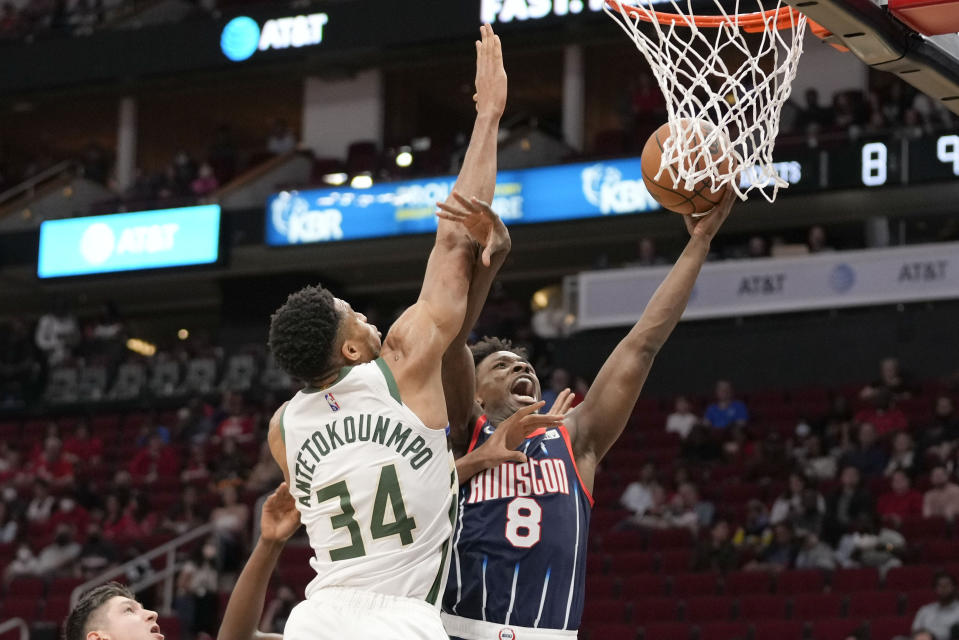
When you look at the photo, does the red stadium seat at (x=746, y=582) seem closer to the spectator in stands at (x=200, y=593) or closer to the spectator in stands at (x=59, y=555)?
the spectator in stands at (x=200, y=593)

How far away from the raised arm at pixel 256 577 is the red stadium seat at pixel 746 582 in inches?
292

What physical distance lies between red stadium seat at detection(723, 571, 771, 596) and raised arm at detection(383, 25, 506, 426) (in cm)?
759

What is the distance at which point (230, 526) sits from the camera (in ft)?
42.4

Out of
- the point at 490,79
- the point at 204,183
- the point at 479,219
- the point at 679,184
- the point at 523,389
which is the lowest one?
the point at 523,389

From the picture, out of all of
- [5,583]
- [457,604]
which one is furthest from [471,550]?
[5,583]

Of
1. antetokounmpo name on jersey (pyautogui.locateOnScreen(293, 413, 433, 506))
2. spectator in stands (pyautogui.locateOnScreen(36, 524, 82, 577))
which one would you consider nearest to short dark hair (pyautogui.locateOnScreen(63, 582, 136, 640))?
antetokounmpo name on jersey (pyautogui.locateOnScreen(293, 413, 433, 506))

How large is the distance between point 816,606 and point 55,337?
42.3 feet

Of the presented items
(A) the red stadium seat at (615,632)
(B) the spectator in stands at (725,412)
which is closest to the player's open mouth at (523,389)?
(A) the red stadium seat at (615,632)

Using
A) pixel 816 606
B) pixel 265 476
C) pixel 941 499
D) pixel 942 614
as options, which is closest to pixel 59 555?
pixel 265 476

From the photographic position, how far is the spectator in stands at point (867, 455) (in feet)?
39.1

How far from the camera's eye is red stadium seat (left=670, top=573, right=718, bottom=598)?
11070 millimetres

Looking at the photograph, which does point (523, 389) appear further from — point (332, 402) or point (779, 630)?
point (779, 630)

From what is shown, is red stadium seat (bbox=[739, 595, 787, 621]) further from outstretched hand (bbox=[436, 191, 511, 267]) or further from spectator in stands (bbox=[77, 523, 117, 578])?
outstretched hand (bbox=[436, 191, 511, 267])

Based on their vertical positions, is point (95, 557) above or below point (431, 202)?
below
